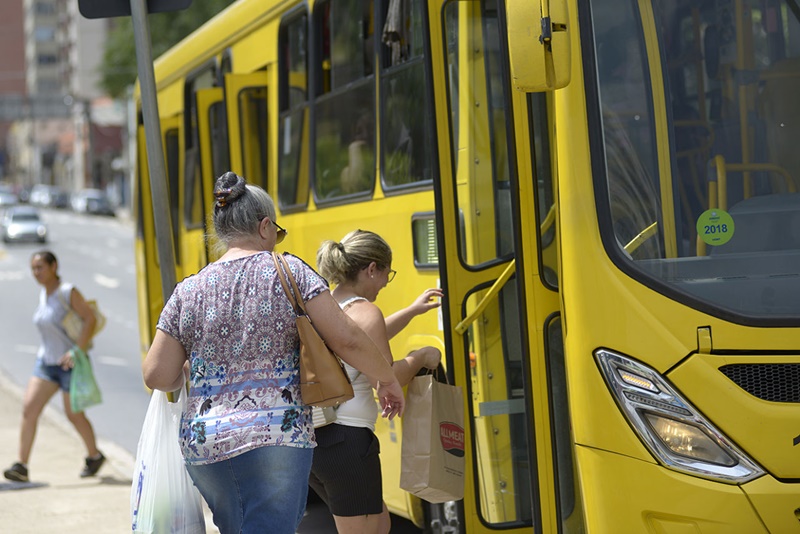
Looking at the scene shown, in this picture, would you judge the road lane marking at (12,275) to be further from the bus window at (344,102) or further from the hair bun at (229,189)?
the hair bun at (229,189)

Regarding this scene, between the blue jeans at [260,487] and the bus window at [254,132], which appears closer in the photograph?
the blue jeans at [260,487]

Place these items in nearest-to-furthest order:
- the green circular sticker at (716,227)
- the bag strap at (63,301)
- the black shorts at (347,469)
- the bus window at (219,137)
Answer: the green circular sticker at (716,227) < the black shorts at (347,469) < the bus window at (219,137) < the bag strap at (63,301)

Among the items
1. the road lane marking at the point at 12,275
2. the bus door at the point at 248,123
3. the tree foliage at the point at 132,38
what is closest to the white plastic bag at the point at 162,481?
the bus door at the point at 248,123

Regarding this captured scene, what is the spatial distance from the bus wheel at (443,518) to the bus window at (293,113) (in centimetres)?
201

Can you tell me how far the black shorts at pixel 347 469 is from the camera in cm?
475

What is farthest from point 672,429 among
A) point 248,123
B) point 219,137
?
point 219,137

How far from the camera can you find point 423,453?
4883 mm

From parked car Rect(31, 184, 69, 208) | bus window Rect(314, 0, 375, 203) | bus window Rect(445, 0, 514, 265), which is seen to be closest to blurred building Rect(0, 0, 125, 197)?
parked car Rect(31, 184, 69, 208)

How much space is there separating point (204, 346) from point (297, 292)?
0.34 metres

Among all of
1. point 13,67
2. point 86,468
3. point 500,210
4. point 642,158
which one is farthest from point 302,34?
point 13,67

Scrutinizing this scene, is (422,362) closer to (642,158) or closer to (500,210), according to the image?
(500,210)

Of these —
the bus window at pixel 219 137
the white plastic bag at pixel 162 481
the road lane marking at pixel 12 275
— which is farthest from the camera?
the road lane marking at pixel 12 275

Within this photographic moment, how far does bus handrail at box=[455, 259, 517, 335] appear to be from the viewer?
16.7 ft

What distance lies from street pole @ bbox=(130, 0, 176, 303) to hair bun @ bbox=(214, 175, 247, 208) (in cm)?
116
